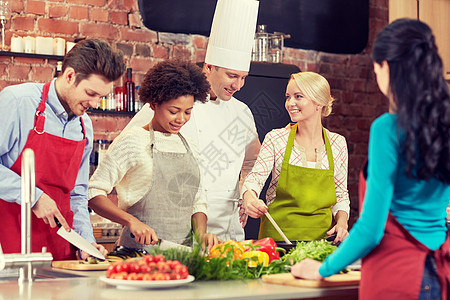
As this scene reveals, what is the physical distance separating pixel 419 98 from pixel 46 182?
1.37 meters

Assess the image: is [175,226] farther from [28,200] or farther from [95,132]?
[95,132]

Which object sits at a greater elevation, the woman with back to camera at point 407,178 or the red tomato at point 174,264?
the woman with back to camera at point 407,178

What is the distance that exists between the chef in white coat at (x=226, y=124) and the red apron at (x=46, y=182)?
812 mm

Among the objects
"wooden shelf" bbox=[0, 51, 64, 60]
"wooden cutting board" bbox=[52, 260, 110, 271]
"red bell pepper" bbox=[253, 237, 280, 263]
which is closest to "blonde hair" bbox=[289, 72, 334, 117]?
"red bell pepper" bbox=[253, 237, 280, 263]

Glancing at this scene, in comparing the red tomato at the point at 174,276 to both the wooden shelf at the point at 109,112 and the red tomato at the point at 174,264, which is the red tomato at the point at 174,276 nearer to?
the red tomato at the point at 174,264

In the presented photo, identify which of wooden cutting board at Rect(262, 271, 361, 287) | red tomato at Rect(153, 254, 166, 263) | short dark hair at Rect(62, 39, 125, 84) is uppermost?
short dark hair at Rect(62, 39, 125, 84)

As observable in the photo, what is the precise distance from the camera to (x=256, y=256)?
1.94m

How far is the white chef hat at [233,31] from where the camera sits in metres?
3.17

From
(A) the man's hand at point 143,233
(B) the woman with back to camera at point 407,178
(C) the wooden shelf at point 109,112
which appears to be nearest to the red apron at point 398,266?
(B) the woman with back to camera at point 407,178

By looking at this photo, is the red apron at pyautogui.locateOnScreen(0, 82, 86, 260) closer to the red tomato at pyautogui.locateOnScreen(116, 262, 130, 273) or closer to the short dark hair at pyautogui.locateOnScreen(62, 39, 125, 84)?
the short dark hair at pyautogui.locateOnScreen(62, 39, 125, 84)

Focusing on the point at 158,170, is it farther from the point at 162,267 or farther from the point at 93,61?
the point at 162,267

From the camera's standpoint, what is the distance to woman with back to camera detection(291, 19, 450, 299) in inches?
56.2

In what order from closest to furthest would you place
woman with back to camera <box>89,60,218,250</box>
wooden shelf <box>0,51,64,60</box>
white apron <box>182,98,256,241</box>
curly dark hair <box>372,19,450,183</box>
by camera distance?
curly dark hair <box>372,19,450,183</box>
woman with back to camera <box>89,60,218,250</box>
white apron <box>182,98,256,241</box>
wooden shelf <box>0,51,64,60</box>

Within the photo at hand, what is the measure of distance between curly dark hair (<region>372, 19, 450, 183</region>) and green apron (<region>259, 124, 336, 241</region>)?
4.19 ft
